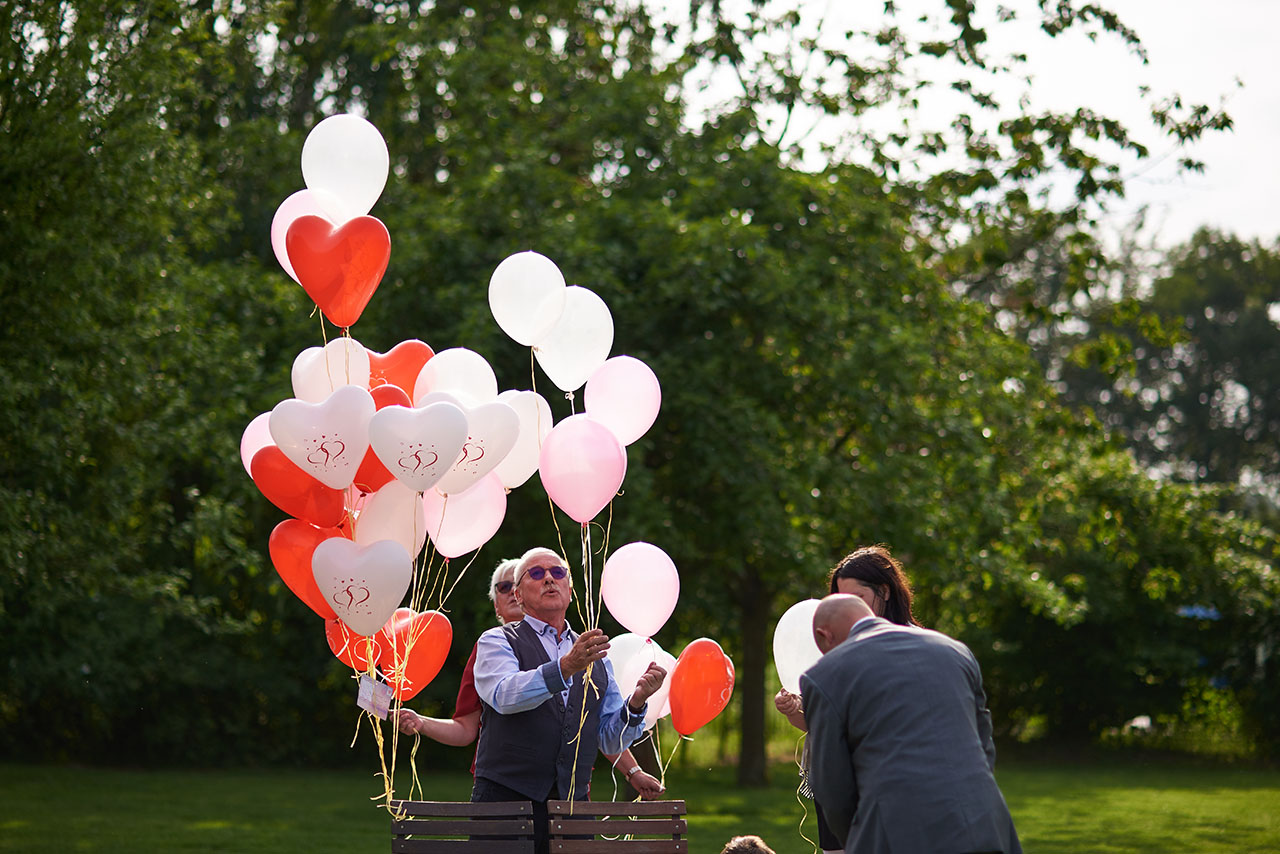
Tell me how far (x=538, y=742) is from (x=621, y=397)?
1.46 metres

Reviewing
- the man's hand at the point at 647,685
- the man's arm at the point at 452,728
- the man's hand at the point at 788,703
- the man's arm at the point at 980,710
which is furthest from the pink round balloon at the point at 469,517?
the man's arm at the point at 980,710

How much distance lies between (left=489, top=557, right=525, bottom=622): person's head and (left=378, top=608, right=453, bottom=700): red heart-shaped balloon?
1.26 ft

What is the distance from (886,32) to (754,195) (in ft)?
6.01

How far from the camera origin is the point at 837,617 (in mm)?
3041

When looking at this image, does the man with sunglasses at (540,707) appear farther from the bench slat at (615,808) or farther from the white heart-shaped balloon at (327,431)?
the white heart-shaped balloon at (327,431)

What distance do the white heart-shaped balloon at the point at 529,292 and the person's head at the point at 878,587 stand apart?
2.12m

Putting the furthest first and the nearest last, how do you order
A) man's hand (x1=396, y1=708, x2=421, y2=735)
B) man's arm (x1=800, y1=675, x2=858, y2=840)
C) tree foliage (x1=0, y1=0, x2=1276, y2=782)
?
tree foliage (x1=0, y1=0, x2=1276, y2=782)
man's hand (x1=396, y1=708, x2=421, y2=735)
man's arm (x1=800, y1=675, x2=858, y2=840)

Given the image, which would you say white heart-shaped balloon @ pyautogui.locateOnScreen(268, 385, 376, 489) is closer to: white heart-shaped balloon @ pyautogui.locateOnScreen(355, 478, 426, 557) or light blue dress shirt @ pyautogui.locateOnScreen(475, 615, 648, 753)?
white heart-shaped balloon @ pyautogui.locateOnScreen(355, 478, 426, 557)

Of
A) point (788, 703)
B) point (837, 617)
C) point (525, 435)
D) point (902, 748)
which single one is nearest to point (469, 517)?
point (525, 435)

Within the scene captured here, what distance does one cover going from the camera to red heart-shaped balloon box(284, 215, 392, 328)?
4.95 meters

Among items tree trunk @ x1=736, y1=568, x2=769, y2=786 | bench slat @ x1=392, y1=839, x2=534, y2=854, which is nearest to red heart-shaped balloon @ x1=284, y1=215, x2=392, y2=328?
bench slat @ x1=392, y1=839, x2=534, y2=854

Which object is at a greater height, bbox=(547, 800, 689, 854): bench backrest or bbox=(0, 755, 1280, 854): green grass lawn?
bbox=(547, 800, 689, 854): bench backrest

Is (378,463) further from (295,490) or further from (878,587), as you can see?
(878,587)

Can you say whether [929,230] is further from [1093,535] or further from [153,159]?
[153,159]
